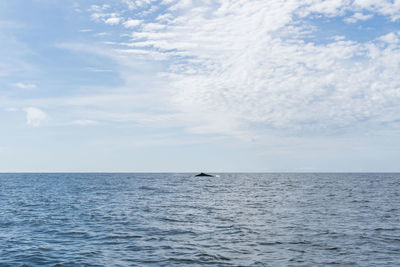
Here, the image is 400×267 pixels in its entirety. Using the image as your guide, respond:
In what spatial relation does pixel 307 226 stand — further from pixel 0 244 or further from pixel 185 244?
pixel 0 244

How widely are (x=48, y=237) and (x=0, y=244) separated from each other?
347cm

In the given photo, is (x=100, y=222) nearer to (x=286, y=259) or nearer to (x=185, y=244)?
(x=185, y=244)

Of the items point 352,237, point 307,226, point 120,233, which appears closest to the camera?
point 352,237

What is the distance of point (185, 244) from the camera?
78.5ft

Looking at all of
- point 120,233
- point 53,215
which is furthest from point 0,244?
point 53,215

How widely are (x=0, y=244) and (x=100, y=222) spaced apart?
10.5 metres

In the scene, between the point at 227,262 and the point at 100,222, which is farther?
the point at 100,222

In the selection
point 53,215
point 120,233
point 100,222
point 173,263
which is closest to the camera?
point 173,263

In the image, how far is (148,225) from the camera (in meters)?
31.8

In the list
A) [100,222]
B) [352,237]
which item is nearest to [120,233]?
[100,222]

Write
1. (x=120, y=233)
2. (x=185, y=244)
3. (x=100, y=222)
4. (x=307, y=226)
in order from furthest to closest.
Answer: (x=100, y=222) < (x=307, y=226) < (x=120, y=233) < (x=185, y=244)

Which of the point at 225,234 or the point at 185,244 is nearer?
the point at 185,244

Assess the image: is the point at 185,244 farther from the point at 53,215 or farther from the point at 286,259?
the point at 53,215

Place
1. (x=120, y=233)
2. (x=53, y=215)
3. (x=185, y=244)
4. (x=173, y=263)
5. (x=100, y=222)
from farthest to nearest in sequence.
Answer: (x=53, y=215), (x=100, y=222), (x=120, y=233), (x=185, y=244), (x=173, y=263)
